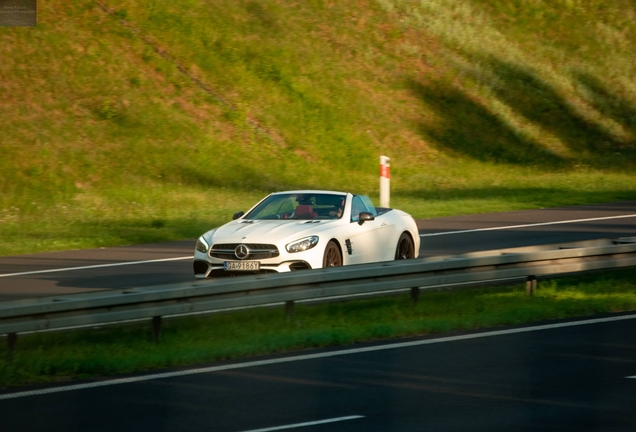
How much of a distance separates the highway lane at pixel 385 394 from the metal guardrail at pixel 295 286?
120 centimetres

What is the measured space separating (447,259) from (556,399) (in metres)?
4.33

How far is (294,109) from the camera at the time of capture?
1337 inches

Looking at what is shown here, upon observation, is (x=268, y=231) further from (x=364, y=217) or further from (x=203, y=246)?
(x=364, y=217)

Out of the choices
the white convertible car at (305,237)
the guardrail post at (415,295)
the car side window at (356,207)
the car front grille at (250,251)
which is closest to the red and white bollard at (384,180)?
the white convertible car at (305,237)

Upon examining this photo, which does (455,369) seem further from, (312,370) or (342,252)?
(342,252)

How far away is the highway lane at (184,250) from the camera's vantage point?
1474 centimetres

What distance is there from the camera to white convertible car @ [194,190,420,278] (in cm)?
1298

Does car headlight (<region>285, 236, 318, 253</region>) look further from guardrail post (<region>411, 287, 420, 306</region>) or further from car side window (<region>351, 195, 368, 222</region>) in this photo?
guardrail post (<region>411, 287, 420, 306</region>)

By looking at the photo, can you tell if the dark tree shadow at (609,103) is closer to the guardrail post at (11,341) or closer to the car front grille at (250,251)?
the car front grille at (250,251)

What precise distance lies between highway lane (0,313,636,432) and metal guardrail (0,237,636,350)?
3.95 ft

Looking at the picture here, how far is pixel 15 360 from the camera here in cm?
898

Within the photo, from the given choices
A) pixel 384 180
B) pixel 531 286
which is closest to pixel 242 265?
pixel 531 286

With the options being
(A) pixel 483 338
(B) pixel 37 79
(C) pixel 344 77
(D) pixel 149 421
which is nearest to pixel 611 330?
(A) pixel 483 338

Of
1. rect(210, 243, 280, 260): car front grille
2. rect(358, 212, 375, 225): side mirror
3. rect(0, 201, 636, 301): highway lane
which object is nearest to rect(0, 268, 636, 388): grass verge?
rect(210, 243, 280, 260): car front grille
